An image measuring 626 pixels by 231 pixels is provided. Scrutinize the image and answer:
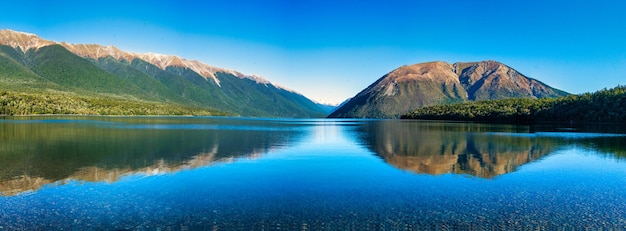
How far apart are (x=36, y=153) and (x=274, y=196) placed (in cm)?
3245

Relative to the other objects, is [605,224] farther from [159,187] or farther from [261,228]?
[159,187]

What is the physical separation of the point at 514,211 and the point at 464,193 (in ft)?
14.5

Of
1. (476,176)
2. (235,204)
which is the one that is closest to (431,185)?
(476,176)

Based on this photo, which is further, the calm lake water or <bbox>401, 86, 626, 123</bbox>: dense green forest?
<bbox>401, 86, 626, 123</bbox>: dense green forest

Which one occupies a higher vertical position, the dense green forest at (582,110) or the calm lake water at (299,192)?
the dense green forest at (582,110)

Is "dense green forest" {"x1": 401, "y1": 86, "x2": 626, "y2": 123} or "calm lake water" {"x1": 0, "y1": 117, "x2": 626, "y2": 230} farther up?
"dense green forest" {"x1": 401, "y1": 86, "x2": 626, "y2": 123}

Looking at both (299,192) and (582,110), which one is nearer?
(299,192)

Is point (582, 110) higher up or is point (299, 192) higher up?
point (582, 110)

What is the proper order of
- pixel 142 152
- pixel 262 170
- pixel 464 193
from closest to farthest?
pixel 464 193 < pixel 262 170 < pixel 142 152

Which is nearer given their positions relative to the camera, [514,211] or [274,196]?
[514,211]

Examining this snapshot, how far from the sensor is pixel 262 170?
3378 centimetres

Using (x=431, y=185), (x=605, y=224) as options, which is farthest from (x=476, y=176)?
(x=605, y=224)

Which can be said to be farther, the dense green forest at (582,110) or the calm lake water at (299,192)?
the dense green forest at (582,110)

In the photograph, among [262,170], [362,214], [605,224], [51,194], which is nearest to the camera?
[605,224]
